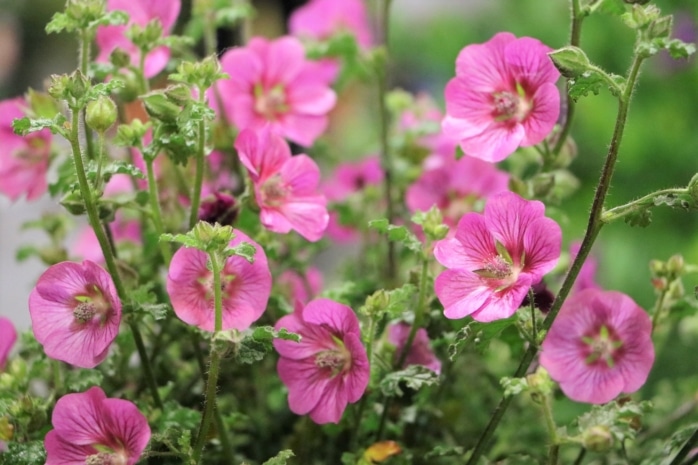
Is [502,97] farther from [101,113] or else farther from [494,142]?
[101,113]

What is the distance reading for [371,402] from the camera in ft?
1.77

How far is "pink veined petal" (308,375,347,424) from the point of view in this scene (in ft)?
1.63

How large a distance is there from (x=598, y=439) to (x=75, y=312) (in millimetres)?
289

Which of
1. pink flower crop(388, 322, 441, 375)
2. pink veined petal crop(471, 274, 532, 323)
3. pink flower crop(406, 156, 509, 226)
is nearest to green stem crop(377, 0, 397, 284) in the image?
pink flower crop(406, 156, 509, 226)

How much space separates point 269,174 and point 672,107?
1022mm

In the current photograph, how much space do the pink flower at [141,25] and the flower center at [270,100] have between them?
78 mm

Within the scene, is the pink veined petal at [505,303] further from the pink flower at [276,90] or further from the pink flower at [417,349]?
the pink flower at [276,90]

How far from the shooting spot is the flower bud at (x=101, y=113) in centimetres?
47

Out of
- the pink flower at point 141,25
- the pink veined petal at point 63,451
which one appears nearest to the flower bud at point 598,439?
the pink veined petal at point 63,451

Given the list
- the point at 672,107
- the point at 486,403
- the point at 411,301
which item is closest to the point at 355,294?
the point at 411,301

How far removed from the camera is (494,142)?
522mm

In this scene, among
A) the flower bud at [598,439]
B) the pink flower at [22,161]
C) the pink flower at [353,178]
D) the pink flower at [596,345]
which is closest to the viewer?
the flower bud at [598,439]

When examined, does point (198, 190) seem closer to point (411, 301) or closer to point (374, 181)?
point (411, 301)

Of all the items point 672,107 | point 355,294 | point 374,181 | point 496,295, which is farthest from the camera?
point 672,107
